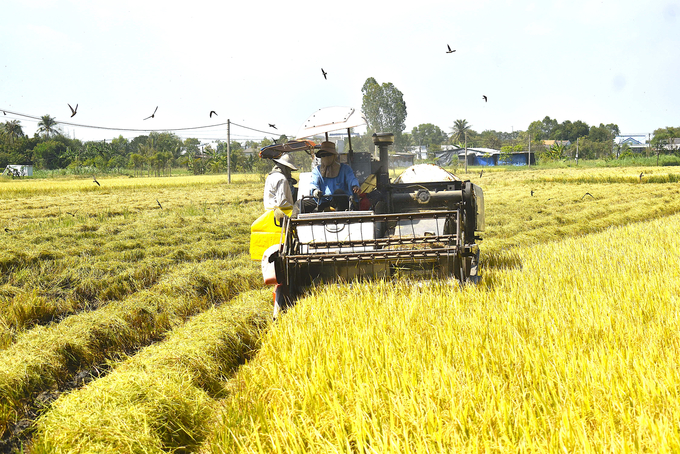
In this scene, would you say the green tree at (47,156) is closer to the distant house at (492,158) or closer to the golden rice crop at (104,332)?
the distant house at (492,158)

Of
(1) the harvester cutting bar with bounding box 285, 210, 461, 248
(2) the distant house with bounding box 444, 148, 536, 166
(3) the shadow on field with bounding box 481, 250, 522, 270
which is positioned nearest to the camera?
(1) the harvester cutting bar with bounding box 285, 210, 461, 248

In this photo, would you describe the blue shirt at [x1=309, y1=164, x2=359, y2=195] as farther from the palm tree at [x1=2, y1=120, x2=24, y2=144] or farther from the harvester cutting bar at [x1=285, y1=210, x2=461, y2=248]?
the palm tree at [x1=2, y1=120, x2=24, y2=144]

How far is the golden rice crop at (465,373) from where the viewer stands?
2285mm

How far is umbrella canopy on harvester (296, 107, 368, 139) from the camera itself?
5732 mm

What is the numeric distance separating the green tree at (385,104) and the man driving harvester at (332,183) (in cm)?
5262

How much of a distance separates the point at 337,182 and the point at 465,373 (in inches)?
139

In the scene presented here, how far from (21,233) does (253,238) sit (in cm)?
548

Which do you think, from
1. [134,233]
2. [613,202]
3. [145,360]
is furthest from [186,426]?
[613,202]

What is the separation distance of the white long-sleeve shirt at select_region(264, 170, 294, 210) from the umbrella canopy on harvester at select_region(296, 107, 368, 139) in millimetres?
565

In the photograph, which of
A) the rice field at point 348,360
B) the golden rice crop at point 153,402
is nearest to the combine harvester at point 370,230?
the rice field at point 348,360

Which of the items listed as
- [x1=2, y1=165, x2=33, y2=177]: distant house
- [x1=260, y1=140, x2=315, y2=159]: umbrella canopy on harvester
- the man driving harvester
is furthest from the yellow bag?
[x1=2, y1=165, x2=33, y2=177]: distant house

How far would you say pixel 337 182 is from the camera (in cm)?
604

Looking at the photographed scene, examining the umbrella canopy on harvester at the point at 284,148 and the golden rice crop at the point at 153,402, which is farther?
the umbrella canopy on harvester at the point at 284,148

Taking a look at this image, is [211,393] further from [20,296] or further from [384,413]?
[20,296]
